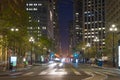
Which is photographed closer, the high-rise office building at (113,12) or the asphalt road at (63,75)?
the asphalt road at (63,75)

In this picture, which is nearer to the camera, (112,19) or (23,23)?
(23,23)

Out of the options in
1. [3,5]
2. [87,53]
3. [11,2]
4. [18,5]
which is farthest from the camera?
[87,53]

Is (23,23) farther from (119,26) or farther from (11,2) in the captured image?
(119,26)

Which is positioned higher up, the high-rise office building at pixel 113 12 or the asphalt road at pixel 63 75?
the high-rise office building at pixel 113 12

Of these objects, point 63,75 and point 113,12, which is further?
point 113,12

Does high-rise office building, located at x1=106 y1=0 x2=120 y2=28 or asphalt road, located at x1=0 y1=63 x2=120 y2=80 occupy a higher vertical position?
high-rise office building, located at x1=106 y1=0 x2=120 y2=28

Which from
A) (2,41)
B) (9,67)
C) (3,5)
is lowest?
(9,67)

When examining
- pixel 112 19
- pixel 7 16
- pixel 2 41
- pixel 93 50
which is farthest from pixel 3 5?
pixel 112 19

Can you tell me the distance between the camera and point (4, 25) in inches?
2142

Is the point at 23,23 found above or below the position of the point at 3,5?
below

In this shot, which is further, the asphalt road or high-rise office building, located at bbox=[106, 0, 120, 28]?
high-rise office building, located at bbox=[106, 0, 120, 28]

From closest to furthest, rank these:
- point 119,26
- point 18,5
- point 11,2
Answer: point 11,2, point 18,5, point 119,26

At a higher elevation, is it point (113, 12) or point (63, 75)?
point (113, 12)

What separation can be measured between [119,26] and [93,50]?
14432 millimetres
